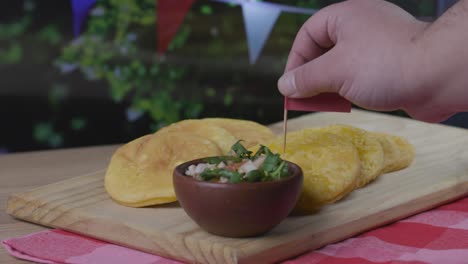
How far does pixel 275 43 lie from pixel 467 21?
88.1 inches

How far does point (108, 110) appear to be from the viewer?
10.6 feet

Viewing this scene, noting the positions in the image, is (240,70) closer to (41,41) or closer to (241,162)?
(41,41)

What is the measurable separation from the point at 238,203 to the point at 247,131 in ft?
2.04

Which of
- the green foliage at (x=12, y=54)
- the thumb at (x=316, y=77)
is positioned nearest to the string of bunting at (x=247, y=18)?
the green foliage at (x=12, y=54)

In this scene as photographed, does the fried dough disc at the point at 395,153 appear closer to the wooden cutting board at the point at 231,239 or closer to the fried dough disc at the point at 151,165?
the wooden cutting board at the point at 231,239

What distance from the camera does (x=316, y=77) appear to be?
4.92ft

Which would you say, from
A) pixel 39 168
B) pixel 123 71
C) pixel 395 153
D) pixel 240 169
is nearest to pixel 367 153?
pixel 395 153

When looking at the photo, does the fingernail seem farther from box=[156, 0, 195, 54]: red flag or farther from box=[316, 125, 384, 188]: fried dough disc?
box=[156, 0, 195, 54]: red flag

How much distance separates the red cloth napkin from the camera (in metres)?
1.38

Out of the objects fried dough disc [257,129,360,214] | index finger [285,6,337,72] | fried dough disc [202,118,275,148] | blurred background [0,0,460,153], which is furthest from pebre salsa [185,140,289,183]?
blurred background [0,0,460,153]

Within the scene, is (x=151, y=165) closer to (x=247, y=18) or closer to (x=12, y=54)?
(x=12, y=54)

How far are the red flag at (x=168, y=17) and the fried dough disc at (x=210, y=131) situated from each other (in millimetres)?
1487

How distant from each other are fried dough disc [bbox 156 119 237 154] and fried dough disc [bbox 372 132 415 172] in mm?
340

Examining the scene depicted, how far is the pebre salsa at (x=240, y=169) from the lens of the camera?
4.41 feet
